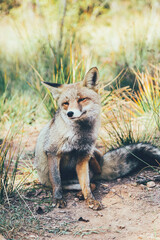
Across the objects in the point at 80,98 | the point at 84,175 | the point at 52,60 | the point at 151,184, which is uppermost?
the point at 52,60

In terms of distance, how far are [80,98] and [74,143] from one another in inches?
23.2

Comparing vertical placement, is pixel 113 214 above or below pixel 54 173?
below

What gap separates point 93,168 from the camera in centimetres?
414

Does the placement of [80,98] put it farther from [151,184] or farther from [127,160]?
[151,184]

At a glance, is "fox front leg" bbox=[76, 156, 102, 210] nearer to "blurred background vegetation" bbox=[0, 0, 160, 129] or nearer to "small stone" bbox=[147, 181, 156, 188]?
"small stone" bbox=[147, 181, 156, 188]

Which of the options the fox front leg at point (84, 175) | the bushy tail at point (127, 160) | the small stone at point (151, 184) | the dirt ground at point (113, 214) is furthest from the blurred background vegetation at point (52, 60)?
the small stone at point (151, 184)

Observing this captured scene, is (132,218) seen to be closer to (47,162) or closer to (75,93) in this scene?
(47,162)

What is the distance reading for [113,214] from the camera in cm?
342

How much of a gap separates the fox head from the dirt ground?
110 cm

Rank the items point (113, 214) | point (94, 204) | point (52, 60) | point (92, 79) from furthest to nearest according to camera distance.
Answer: point (52, 60) < point (92, 79) < point (94, 204) < point (113, 214)

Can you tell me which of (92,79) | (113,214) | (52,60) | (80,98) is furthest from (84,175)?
(52,60)

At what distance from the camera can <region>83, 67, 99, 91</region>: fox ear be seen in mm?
A: 3744

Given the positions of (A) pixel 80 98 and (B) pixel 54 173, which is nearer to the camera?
(A) pixel 80 98

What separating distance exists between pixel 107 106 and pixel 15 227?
3.82m
